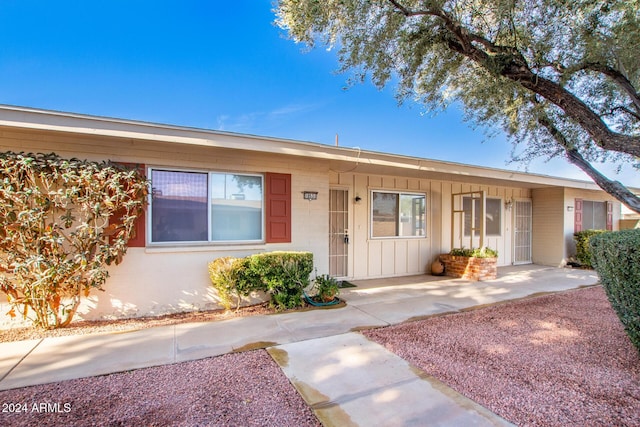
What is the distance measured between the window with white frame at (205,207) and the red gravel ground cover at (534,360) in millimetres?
2713

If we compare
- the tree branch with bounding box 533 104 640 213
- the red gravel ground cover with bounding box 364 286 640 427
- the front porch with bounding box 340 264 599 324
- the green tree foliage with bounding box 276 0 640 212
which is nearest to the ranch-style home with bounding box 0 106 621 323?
the front porch with bounding box 340 264 599 324

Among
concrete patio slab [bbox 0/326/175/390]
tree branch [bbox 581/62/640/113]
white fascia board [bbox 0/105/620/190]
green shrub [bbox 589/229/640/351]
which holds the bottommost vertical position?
concrete patio slab [bbox 0/326/175/390]

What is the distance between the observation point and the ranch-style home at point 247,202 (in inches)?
162

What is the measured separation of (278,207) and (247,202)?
0.53 m

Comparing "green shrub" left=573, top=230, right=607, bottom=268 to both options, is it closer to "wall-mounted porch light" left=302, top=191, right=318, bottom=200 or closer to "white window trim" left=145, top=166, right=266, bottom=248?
"wall-mounted porch light" left=302, top=191, right=318, bottom=200

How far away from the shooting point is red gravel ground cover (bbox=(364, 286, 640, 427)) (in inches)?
88.4

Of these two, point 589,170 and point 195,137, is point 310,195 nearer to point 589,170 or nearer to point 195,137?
point 195,137

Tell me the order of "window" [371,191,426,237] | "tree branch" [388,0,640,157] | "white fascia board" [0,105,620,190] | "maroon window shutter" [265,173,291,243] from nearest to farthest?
"white fascia board" [0,105,620,190] < "tree branch" [388,0,640,157] < "maroon window shutter" [265,173,291,243] < "window" [371,191,426,237]

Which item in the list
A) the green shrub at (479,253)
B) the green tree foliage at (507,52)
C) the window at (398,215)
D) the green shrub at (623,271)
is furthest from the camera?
the window at (398,215)

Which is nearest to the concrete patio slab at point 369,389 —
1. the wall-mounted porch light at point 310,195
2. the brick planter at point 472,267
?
the wall-mounted porch light at point 310,195

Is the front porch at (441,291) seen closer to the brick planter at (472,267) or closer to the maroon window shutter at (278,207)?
the brick planter at (472,267)

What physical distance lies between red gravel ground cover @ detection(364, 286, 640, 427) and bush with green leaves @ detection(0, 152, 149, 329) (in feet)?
11.8

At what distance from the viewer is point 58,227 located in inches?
149

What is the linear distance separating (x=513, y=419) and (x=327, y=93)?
931 cm
